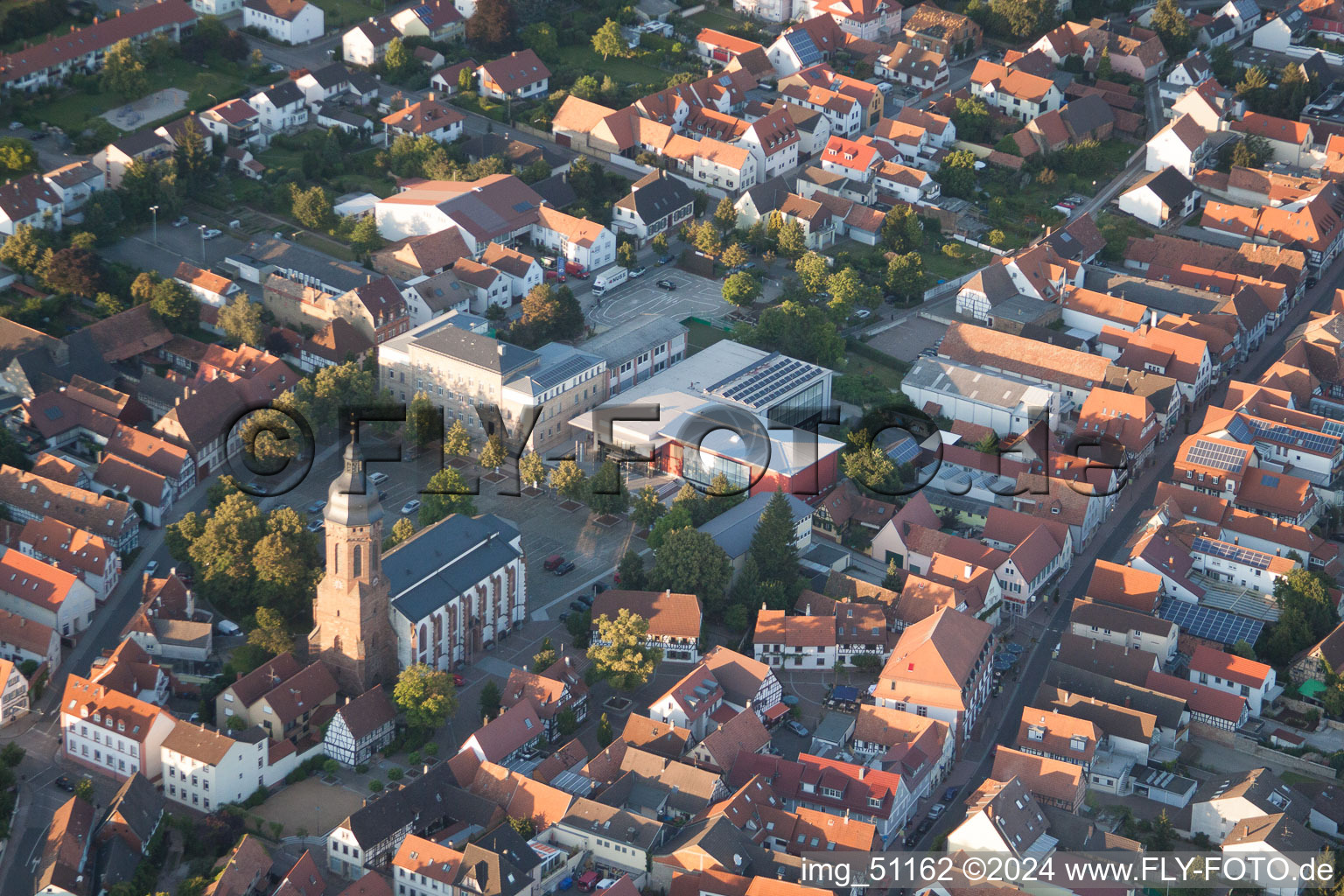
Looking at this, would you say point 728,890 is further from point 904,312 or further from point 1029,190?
point 1029,190

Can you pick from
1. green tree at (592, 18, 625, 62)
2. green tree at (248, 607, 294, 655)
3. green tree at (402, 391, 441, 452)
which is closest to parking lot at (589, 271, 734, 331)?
green tree at (402, 391, 441, 452)

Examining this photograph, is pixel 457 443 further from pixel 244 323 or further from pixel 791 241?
pixel 791 241

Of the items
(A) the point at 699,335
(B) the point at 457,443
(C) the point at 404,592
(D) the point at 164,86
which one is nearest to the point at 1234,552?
(A) the point at 699,335

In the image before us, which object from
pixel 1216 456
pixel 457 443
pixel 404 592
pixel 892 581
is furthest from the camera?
pixel 1216 456

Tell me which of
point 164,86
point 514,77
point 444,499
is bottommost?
point 444,499

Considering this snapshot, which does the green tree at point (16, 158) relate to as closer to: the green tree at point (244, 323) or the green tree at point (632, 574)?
the green tree at point (244, 323)

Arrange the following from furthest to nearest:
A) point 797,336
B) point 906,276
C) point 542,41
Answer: point 542,41, point 906,276, point 797,336

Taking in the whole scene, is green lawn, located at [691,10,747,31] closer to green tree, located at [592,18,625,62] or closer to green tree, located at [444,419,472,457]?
green tree, located at [592,18,625,62]
